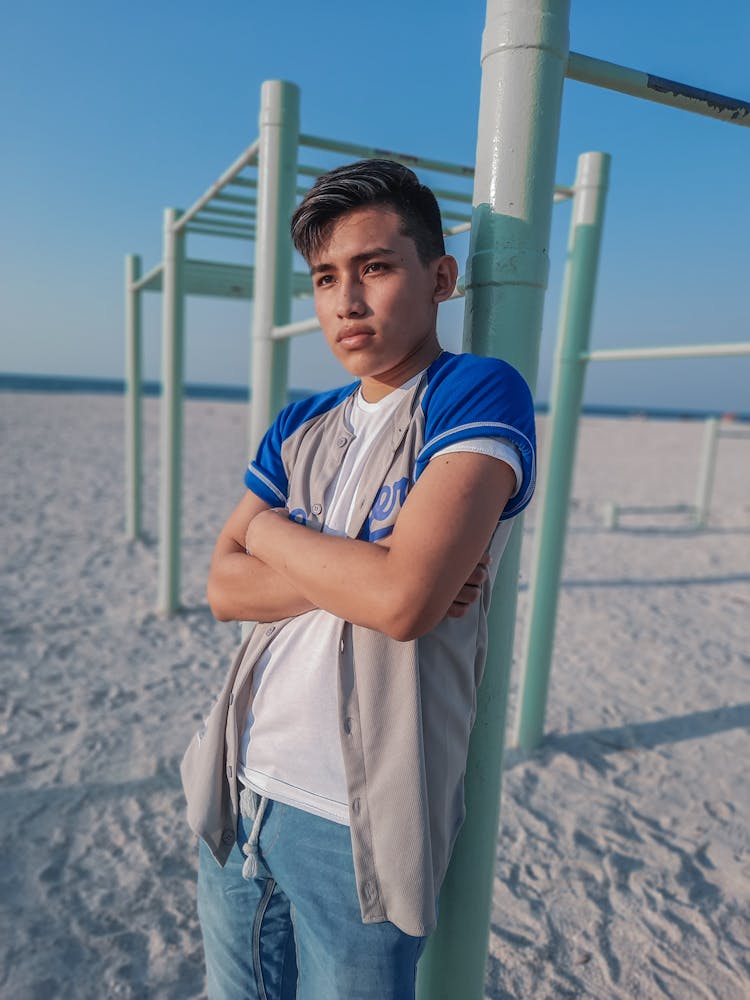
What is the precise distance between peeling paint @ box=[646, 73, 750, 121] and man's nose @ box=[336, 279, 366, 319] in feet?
1.97

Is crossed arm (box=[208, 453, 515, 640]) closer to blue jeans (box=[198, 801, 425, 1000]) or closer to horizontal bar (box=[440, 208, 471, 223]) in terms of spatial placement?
blue jeans (box=[198, 801, 425, 1000])

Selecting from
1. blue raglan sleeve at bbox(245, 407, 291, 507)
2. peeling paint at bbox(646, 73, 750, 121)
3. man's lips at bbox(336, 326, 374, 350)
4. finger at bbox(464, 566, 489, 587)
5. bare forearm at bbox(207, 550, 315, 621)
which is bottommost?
bare forearm at bbox(207, 550, 315, 621)

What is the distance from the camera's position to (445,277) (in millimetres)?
1079

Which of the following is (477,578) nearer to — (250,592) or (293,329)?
(250,592)

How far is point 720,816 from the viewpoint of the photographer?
2625mm

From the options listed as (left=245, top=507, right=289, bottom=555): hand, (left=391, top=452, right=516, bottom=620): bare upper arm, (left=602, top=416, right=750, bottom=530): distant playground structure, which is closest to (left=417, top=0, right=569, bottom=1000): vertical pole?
(left=391, top=452, right=516, bottom=620): bare upper arm

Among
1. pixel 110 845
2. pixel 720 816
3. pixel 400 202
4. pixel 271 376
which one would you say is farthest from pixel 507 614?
pixel 720 816

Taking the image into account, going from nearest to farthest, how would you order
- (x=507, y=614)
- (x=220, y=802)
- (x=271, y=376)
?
1. (x=220, y=802)
2. (x=507, y=614)
3. (x=271, y=376)

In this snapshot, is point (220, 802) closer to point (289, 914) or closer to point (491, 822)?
point (289, 914)

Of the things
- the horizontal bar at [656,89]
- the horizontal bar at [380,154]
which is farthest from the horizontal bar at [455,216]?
the horizontal bar at [656,89]

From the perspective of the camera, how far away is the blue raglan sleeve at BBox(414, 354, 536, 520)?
901 mm

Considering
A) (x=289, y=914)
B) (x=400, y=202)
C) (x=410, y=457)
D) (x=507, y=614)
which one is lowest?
(x=289, y=914)

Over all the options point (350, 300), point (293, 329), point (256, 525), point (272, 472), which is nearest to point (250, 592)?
point (256, 525)

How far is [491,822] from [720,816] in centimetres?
187
